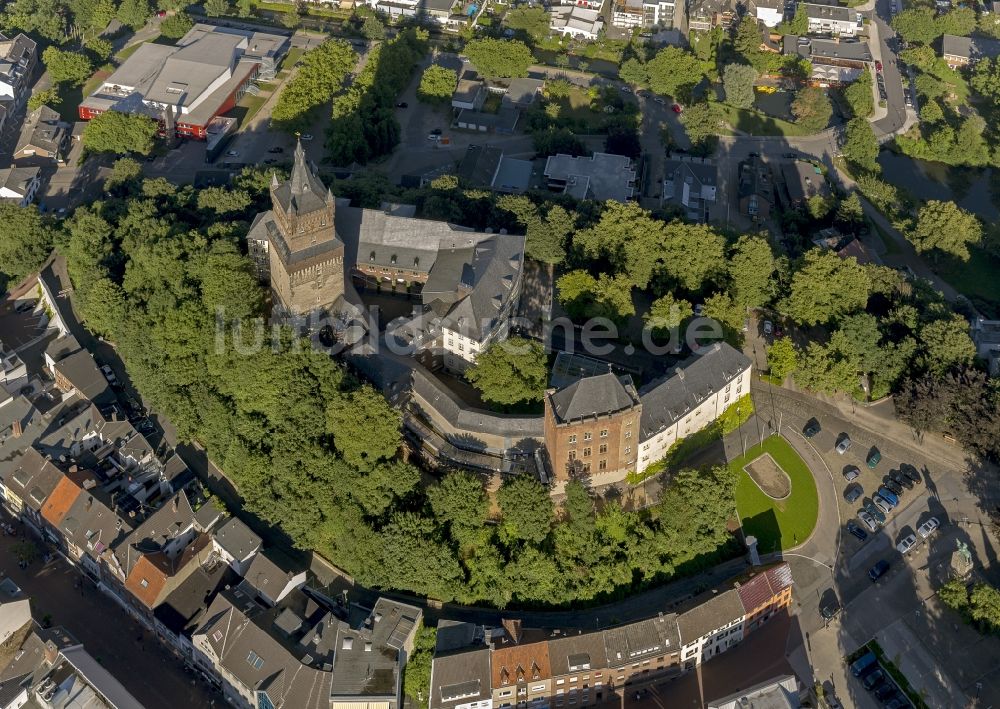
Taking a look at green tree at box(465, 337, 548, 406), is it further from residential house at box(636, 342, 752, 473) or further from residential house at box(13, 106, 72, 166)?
residential house at box(13, 106, 72, 166)

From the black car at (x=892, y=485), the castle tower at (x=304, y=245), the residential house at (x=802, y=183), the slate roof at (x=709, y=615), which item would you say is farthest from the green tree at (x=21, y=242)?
the black car at (x=892, y=485)

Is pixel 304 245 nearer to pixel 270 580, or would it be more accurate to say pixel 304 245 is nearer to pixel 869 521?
pixel 270 580

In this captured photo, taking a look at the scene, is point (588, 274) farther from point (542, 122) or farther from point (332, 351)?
point (542, 122)

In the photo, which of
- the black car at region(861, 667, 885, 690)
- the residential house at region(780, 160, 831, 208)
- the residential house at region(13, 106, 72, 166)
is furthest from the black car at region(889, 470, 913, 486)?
the residential house at region(13, 106, 72, 166)

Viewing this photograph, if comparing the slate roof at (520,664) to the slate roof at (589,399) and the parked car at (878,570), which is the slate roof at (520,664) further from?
the parked car at (878,570)

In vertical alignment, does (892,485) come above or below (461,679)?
above

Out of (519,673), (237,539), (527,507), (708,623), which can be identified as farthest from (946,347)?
(237,539)
